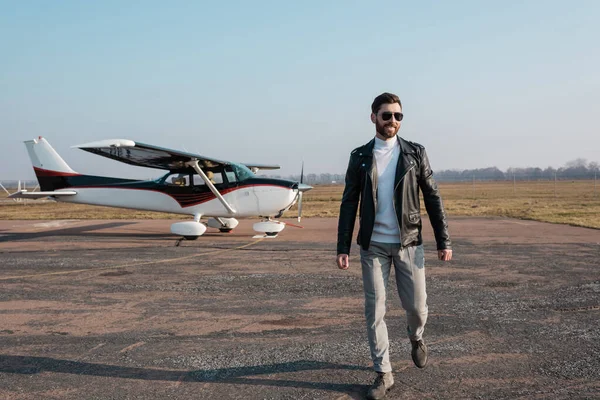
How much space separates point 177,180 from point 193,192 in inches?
26.5

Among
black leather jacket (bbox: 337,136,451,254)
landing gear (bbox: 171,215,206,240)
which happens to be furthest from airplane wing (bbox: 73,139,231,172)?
black leather jacket (bbox: 337,136,451,254)

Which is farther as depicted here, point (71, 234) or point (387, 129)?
point (71, 234)

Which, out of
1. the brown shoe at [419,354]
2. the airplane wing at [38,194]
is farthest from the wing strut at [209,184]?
the brown shoe at [419,354]

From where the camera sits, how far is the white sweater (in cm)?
356

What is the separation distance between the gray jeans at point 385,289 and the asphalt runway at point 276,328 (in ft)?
1.11

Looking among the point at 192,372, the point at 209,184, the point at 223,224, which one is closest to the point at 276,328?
the point at 192,372

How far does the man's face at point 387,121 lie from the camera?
139 inches

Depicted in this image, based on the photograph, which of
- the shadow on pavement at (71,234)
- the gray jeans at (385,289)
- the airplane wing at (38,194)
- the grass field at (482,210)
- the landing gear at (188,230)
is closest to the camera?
A: the gray jeans at (385,289)

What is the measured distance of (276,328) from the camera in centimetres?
512

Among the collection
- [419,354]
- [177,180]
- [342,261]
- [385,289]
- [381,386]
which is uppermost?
[177,180]

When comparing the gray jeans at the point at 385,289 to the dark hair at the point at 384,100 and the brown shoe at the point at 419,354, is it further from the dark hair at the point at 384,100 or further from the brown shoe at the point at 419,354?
the dark hair at the point at 384,100

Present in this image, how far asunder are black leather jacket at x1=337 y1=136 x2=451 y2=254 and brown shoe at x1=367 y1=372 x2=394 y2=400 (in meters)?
0.91

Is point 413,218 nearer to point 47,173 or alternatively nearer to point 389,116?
point 389,116

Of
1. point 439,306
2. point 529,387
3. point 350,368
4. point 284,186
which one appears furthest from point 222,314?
point 284,186
